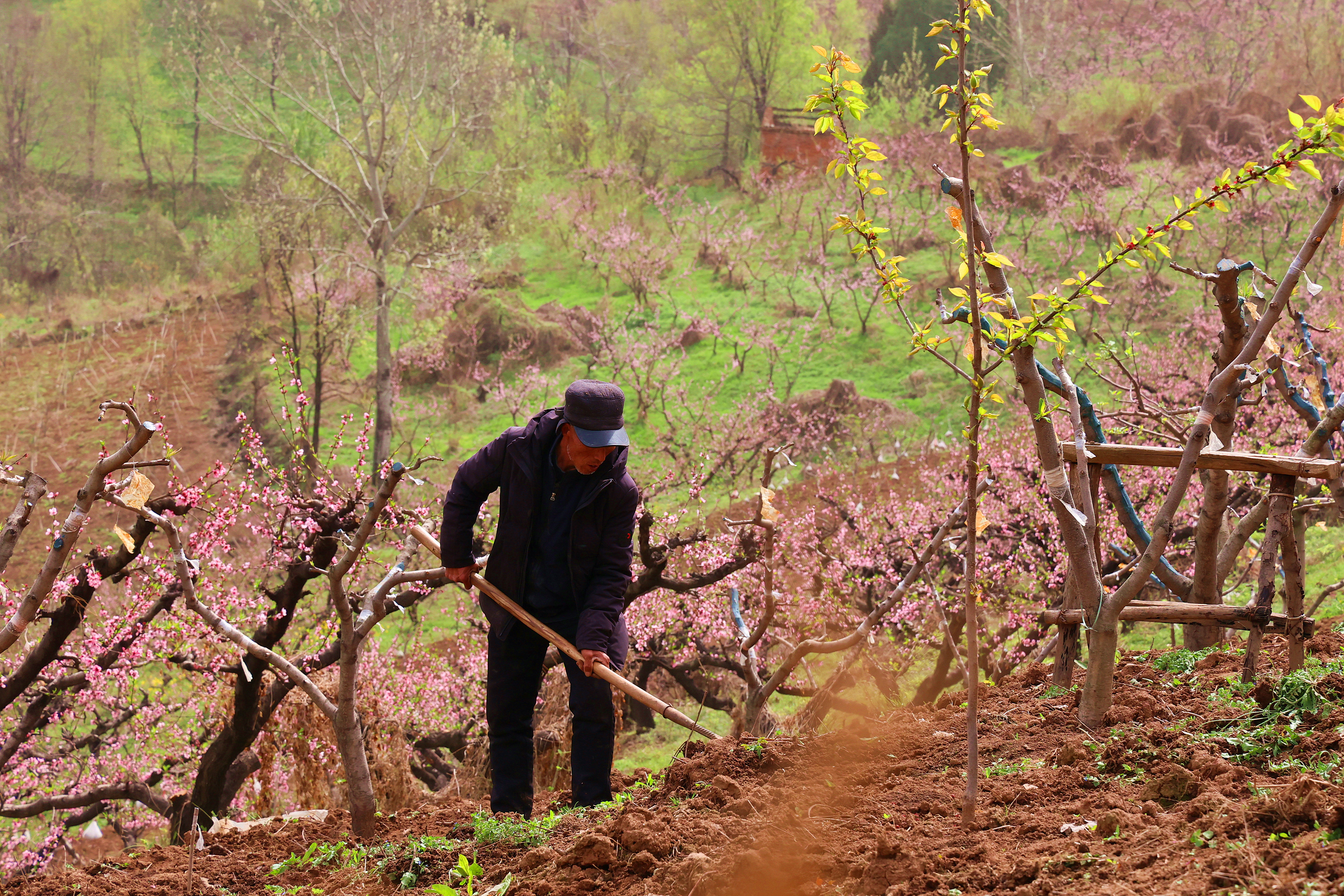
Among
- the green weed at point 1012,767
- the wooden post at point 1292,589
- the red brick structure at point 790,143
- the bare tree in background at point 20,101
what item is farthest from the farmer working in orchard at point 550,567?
the bare tree in background at point 20,101

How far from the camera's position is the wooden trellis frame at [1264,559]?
131 inches

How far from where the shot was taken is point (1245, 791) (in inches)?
103

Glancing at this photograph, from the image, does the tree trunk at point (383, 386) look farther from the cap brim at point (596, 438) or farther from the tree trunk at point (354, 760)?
the cap brim at point (596, 438)

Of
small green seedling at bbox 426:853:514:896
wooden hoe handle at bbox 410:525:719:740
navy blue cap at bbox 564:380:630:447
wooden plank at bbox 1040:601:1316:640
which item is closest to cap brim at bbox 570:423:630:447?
navy blue cap at bbox 564:380:630:447

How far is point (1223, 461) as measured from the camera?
335 cm

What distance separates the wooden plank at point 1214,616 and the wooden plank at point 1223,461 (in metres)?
0.49

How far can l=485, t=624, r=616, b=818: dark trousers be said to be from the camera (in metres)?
4.00

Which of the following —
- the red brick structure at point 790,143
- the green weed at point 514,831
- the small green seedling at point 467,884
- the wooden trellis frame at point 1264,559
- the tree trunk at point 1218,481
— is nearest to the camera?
the small green seedling at point 467,884

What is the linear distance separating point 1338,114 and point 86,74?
4148cm

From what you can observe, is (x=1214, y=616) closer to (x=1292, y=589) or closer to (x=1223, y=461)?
(x=1292, y=589)

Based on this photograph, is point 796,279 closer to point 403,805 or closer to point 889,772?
point 403,805

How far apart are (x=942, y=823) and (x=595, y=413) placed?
6.20 feet

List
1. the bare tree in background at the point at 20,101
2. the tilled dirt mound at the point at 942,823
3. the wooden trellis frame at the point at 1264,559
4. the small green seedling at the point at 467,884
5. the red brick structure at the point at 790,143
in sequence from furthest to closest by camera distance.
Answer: the bare tree in background at the point at 20,101 < the red brick structure at the point at 790,143 < the wooden trellis frame at the point at 1264,559 < the small green seedling at the point at 467,884 < the tilled dirt mound at the point at 942,823

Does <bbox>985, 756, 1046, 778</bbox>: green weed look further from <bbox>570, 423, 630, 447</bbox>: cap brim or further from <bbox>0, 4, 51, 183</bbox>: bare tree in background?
<bbox>0, 4, 51, 183</bbox>: bare tree in background
